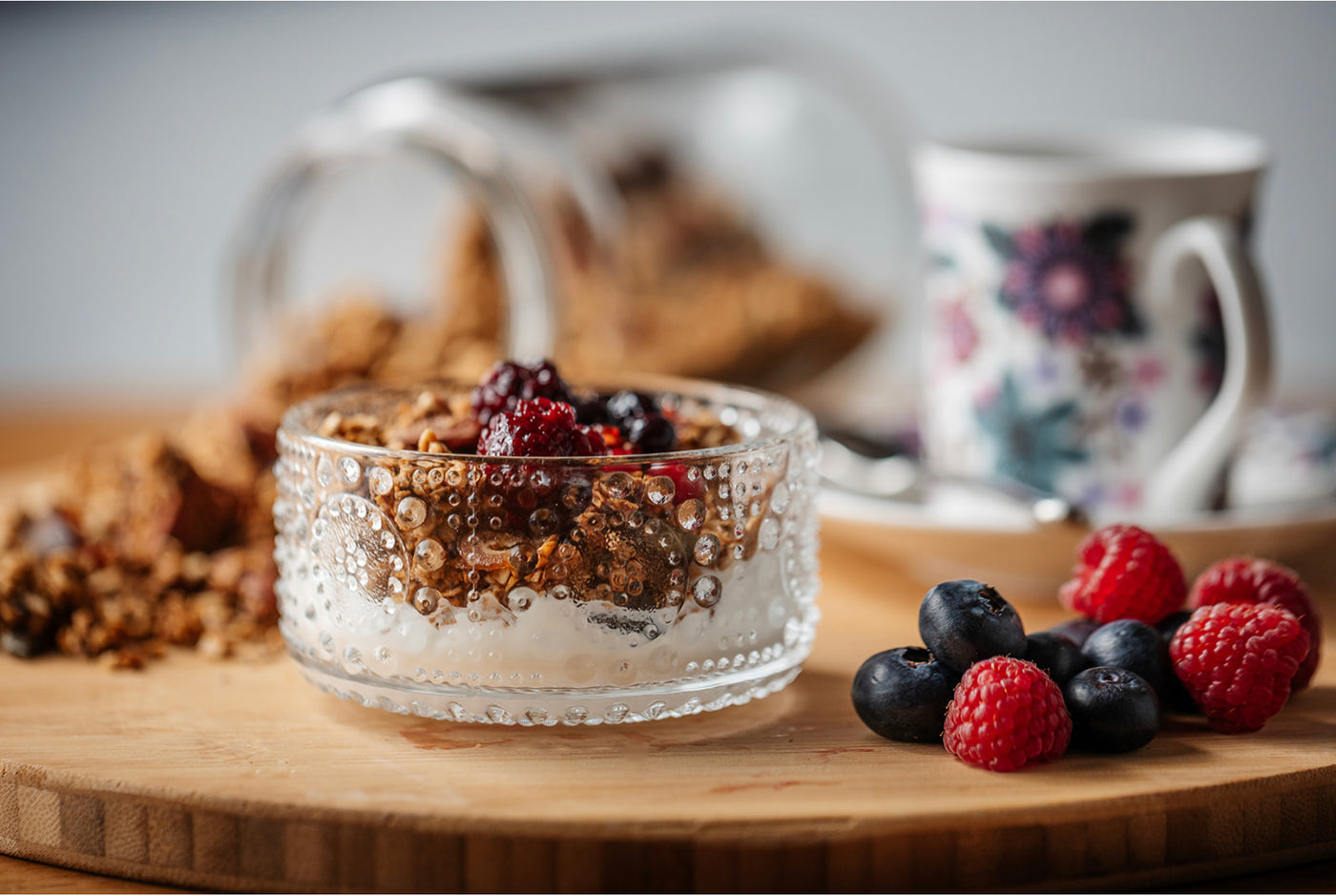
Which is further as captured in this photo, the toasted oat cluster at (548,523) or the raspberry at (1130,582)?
the raspberry at (1130,582)

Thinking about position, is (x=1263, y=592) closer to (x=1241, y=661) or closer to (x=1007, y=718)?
(x=1241, y=661)

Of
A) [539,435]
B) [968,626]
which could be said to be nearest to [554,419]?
[539,435]

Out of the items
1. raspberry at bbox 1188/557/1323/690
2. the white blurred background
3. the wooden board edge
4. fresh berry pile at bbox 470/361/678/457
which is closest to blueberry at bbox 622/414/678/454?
fresh berry pile at bbox 470/361/678/457

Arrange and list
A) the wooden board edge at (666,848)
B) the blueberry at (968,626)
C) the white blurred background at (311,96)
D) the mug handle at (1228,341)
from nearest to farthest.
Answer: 1. the wooden board edge at (666,848)
2. the blueberry at (968,626)
3. the mug handle at (1228,341)
4. the white blurred background at (311,96)

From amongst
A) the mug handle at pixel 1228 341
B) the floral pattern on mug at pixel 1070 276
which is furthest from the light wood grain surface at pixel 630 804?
the floral pattern on mug at pixel 1070 276

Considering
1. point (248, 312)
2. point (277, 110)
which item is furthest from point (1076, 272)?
point (277, 110)

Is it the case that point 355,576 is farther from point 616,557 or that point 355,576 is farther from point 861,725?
point 861,725

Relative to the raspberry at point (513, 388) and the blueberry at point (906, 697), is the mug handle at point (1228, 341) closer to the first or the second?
the blueberry at point (906, 697)
